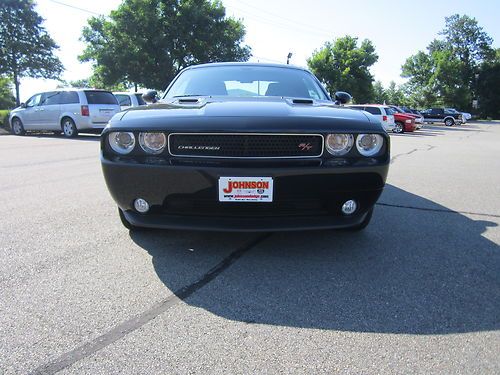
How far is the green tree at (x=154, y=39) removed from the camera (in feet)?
96.0

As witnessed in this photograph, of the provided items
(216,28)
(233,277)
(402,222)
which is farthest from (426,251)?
(216,28)

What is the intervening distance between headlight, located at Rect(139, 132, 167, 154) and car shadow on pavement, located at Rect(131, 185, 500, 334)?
76 centimetres

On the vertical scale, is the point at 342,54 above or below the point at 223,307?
above

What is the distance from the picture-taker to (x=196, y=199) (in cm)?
269

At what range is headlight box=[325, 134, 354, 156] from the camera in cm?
274

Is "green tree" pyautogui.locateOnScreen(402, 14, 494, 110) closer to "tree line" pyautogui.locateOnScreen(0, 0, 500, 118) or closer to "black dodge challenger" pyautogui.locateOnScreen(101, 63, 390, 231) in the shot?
"tree line" pyautogui.locateOnScreen(0, 0, 500, 118)

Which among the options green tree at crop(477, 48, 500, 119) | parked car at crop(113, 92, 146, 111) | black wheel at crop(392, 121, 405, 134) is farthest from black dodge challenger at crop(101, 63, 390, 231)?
green tree at crop(477, 48, 500, 119)

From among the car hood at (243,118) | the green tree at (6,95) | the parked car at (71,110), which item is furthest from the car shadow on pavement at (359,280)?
the green tree at (6,95)

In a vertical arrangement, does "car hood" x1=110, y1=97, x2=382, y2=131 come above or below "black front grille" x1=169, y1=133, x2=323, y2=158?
above

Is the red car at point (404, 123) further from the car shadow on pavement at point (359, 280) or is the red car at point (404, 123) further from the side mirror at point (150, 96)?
the side mirror at point (150, 96)

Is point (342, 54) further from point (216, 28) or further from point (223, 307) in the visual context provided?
point (223, 307)

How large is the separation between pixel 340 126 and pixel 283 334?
4.47ft

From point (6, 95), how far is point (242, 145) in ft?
162

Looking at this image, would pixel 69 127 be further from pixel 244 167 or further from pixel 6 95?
pixel 6 95
